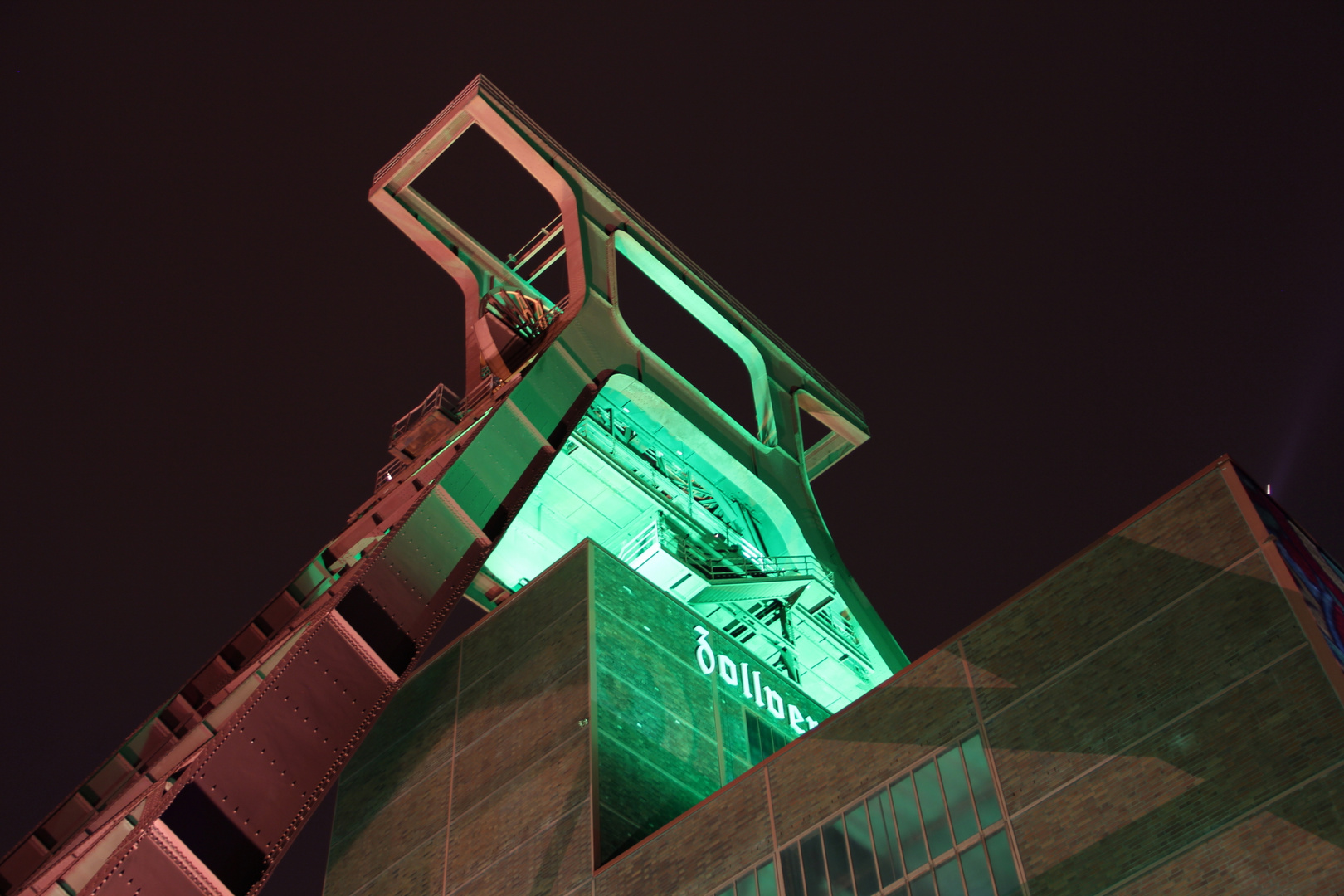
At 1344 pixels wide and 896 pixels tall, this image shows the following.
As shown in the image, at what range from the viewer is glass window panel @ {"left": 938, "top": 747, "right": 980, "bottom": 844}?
16.1 meters

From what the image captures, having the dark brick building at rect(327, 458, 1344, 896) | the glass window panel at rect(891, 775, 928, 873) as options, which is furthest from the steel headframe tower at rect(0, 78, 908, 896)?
the glass window panel at rect(891, 775, 928, 873)

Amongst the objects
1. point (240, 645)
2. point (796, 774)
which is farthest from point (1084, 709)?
point (240, 645)

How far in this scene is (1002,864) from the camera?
1529 centimetres

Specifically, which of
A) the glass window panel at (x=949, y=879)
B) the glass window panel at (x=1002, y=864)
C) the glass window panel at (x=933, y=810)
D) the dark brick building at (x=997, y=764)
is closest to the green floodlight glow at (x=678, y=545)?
the dark brick building at (x=997, y=764)

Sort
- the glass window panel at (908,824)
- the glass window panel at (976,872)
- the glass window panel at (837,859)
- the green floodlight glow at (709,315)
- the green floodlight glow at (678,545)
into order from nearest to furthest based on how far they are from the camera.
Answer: the glass window panel at (976,872), the glass window panel at (908,824), the glass window panel at (837,859), the green floodlight glow at (678,545), the green floodlight glow at (709,315)

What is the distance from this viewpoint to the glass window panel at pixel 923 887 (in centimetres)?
1599

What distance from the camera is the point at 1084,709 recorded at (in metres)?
15.7

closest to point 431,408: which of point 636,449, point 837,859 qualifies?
point 636,449

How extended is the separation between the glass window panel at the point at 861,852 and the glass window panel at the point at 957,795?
122 centimetres

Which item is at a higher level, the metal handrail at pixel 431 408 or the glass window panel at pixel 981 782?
the metal handrail at pixel 431 408

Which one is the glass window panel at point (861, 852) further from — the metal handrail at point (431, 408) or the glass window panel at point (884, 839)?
the metal handrail at point (431, 408)

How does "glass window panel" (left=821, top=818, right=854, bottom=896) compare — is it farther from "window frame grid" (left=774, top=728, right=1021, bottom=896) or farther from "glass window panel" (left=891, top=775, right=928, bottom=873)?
"glass window panel" (left=891, top=775, right=928, bottom=873)

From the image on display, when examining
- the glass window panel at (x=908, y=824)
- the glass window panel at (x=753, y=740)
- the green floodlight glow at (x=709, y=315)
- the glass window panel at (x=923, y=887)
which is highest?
the green floodlight glow at (x=709, y=315)

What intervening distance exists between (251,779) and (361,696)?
2.15 meters
